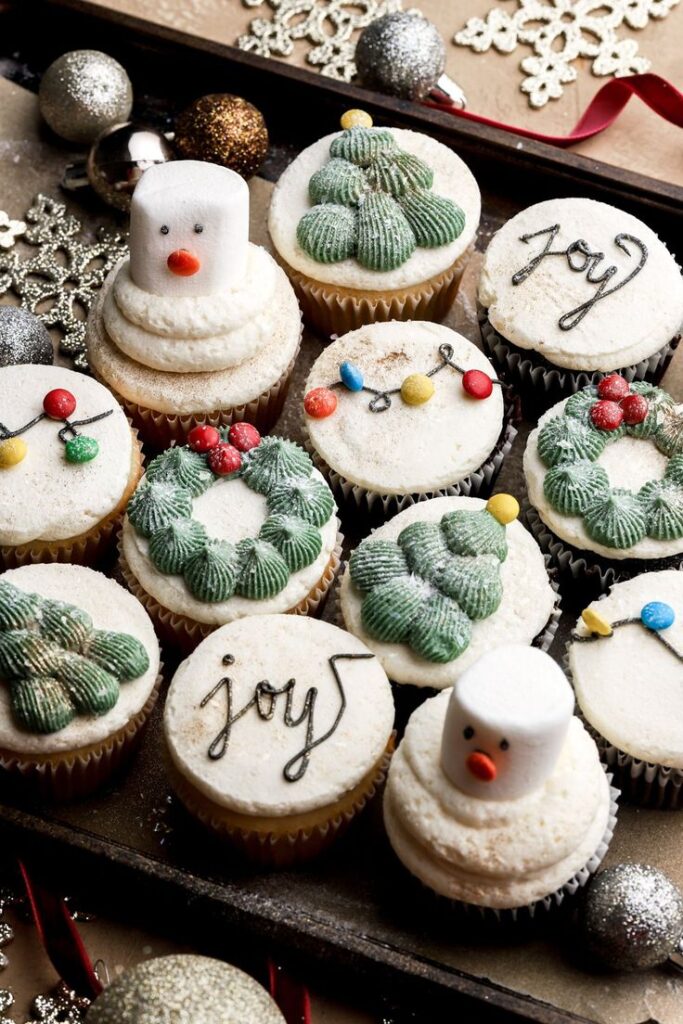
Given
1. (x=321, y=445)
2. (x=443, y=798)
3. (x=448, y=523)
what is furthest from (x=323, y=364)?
(x=443, y=798)

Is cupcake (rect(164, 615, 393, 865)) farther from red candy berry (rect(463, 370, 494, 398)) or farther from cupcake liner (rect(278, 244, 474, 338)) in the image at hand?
cupcake liner (rect(278, 244, 474, 338))

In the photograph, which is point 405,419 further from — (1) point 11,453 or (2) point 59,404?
(1) point 11,453

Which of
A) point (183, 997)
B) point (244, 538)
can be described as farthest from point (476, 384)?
point (183, 997)

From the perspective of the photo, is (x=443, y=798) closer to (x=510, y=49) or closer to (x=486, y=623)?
(x=486, y=623)

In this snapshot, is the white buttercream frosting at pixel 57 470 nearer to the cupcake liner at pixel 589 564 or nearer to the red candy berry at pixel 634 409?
the cupcake liner at pixel 589 564

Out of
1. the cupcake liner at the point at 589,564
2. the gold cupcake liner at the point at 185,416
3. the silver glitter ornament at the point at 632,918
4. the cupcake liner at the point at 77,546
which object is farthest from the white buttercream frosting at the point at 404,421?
the silver glitter ornament at the point at 632,918

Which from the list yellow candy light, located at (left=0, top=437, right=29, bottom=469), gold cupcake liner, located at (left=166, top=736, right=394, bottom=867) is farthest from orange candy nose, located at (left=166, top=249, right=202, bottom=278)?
gold cupcake liner, located at (left=166, top=736, right=394, bottom=867)
